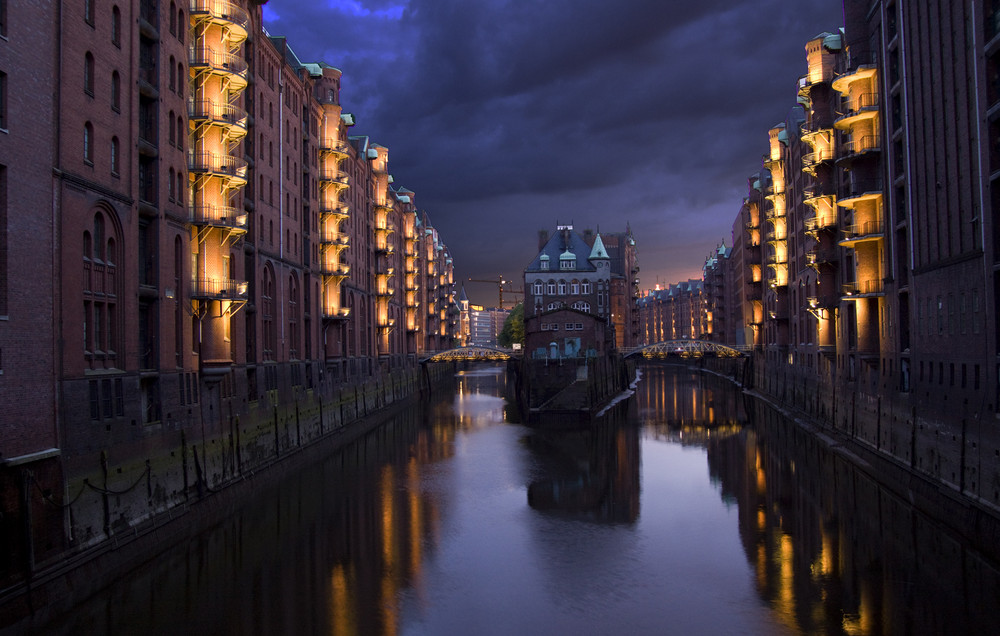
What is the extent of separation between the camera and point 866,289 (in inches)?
1572

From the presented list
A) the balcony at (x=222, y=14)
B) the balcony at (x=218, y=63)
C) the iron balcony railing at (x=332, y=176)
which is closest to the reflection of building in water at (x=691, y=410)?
the iron balcony railing at (x=332, y=176)

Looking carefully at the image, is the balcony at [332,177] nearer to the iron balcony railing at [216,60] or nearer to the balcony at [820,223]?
→ the iron balcony railing at [216,60]

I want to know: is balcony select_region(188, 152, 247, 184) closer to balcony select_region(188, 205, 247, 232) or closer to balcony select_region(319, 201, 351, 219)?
balcony select_region(188, 205, 247, 232)

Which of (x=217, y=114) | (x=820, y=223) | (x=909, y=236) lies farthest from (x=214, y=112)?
(x=820, y=223)

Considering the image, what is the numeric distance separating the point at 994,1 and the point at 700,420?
1605 inches

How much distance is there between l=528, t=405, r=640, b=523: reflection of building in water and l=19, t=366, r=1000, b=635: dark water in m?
0.22

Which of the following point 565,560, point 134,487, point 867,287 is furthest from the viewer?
point 867,287

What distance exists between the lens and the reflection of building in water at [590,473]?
31.5m

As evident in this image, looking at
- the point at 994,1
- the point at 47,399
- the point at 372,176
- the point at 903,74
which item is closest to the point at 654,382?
the point at 372,176

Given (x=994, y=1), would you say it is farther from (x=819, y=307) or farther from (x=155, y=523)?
(x=155, y=523)

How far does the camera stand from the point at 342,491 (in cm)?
3406

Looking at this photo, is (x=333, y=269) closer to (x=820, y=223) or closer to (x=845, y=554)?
(x=820, y=223)

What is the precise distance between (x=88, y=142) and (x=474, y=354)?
70.5 meters

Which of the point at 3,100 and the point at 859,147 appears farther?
the point at 859,147
